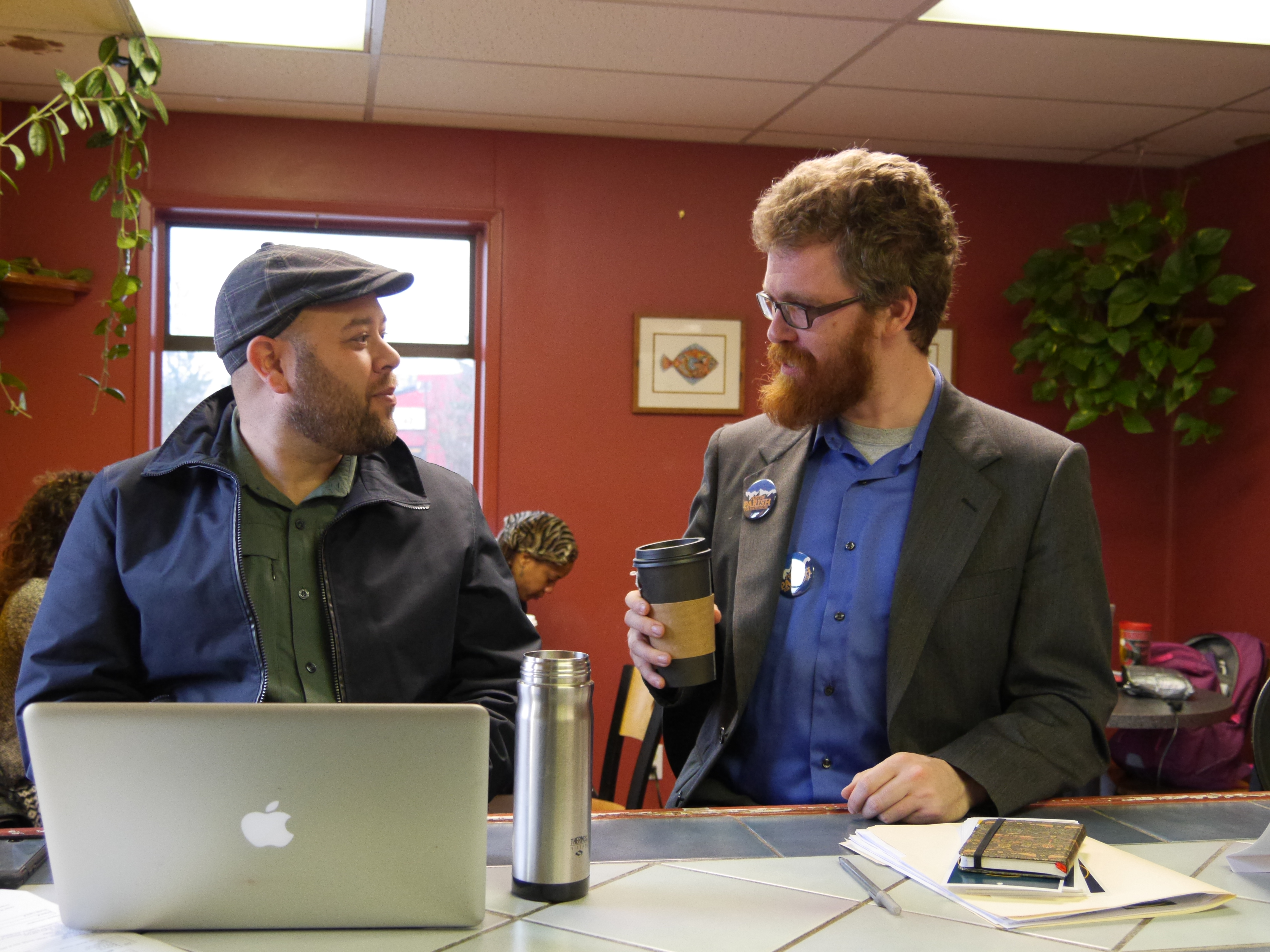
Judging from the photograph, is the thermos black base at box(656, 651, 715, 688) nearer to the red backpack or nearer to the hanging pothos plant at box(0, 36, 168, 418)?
the hanging pothos plant at box(0, 36, 168, 418)

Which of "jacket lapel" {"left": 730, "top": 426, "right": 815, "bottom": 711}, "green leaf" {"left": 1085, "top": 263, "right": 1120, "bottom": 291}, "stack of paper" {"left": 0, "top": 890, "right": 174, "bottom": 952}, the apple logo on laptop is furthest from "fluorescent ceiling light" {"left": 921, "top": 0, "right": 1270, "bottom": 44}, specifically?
"stack of paper" {"left": 0, "top": 890, "right": 174, "bottom": 952}

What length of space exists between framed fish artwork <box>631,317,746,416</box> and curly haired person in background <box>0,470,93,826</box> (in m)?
2.09

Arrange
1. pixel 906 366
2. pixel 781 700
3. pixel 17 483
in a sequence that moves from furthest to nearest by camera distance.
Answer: pixel 17 483
pixel 906 366
pixel 781 700

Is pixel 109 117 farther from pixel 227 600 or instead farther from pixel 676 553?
pixel 676 553

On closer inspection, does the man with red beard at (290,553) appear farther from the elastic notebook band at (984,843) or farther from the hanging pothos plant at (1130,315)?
the hanging pothos plant at (1130,315)

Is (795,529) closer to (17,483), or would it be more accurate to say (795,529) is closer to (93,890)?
(93,890)

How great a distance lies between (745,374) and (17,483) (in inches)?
108

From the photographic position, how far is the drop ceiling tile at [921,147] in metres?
4.34

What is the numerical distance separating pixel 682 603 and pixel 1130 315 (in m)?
3.43

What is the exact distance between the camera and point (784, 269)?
5.68 feet

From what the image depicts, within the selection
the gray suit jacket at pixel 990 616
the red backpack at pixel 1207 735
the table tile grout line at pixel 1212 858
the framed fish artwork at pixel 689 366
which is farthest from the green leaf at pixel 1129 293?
the table tile grout line at pixel 1212 858

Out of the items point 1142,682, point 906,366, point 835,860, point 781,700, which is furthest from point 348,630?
point 1142,682

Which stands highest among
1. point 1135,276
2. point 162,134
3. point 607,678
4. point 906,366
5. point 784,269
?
point 162,134

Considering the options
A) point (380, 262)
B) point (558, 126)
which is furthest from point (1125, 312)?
point (380, 262)
